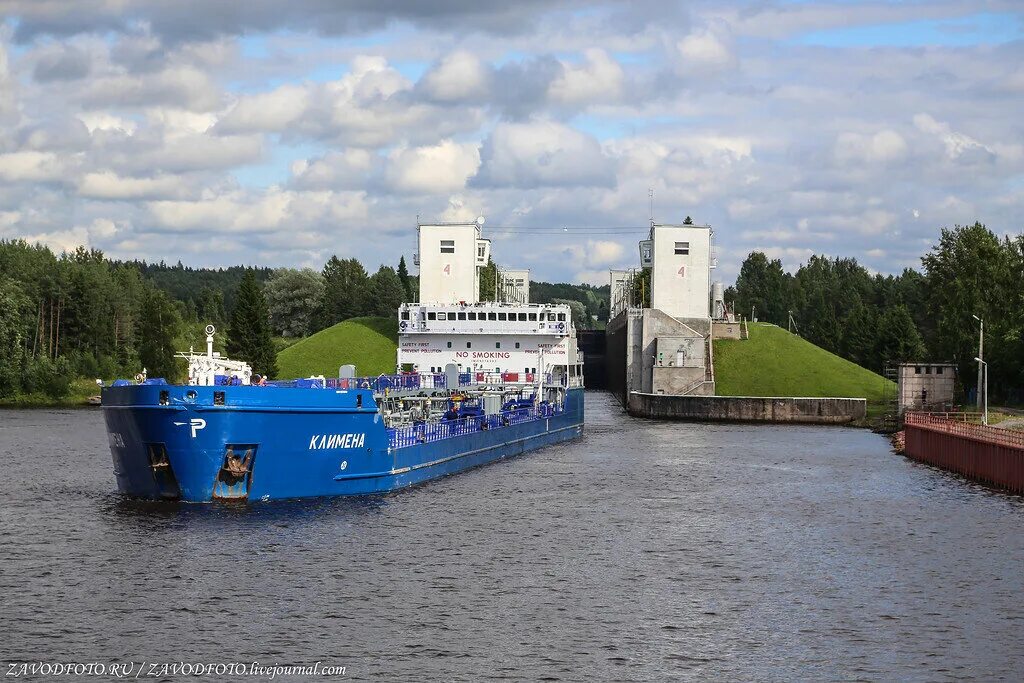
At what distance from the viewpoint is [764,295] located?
7549 inches

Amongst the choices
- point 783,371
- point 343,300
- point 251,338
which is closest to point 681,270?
point 783,371

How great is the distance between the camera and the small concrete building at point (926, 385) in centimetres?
7594

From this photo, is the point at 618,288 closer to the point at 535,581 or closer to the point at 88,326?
the point at 88,326

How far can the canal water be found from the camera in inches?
878

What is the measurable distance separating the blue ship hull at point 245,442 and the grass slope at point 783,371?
189 feet

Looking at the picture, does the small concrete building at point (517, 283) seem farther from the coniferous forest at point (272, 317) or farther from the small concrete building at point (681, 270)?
the small concrete building at point (681, 270)

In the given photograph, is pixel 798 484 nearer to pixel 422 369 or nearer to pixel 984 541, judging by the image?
pixel 984 541

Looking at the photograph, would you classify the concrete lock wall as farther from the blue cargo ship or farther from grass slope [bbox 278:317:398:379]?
grass slope [bbox 278:317:398:379]

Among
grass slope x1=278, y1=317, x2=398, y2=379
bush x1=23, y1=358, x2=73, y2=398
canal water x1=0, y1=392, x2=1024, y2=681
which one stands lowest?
canal water x1=0, y1=392, x2=1024, y2=681

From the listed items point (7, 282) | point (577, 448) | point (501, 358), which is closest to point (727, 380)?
point (501, 358)

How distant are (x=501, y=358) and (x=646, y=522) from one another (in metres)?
35.5

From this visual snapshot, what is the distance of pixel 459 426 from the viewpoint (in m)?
51.6

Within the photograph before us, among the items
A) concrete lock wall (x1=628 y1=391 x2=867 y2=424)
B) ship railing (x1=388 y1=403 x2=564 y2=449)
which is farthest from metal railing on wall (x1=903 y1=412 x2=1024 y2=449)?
ship railing (x1=388 y1=403 x2=564 y2=449)

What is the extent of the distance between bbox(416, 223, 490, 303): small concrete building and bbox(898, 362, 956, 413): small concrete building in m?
34.4
